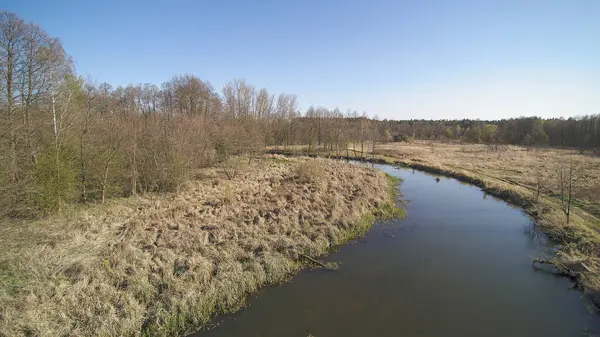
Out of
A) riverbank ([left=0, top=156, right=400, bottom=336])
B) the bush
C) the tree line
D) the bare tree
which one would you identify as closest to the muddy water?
riverbank ([left=0, top=156, right=400, bottom=336])

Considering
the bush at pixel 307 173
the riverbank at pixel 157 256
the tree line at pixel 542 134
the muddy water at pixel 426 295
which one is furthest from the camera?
the tree line at pixel 542 134

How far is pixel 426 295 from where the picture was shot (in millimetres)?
8375

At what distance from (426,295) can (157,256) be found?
8594mm

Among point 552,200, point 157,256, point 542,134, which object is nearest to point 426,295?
point 157,256

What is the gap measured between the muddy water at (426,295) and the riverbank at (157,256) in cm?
95

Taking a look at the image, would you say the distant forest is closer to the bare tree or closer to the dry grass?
the dry grass

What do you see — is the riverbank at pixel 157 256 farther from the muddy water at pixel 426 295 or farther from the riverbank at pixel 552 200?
the riverbank at pixel 552 200

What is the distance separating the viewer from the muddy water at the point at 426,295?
7020mm

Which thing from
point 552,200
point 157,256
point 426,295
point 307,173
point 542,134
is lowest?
point 426,295

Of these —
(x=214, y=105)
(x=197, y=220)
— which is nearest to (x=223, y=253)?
(x=197, y=220)

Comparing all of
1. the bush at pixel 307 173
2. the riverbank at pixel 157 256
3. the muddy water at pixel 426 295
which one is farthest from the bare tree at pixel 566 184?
the bush at pixel 307 173

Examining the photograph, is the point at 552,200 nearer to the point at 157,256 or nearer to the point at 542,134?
the point at 157,256

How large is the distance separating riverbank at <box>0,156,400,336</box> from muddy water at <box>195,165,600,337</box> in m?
0.95

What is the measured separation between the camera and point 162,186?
14.2 m
